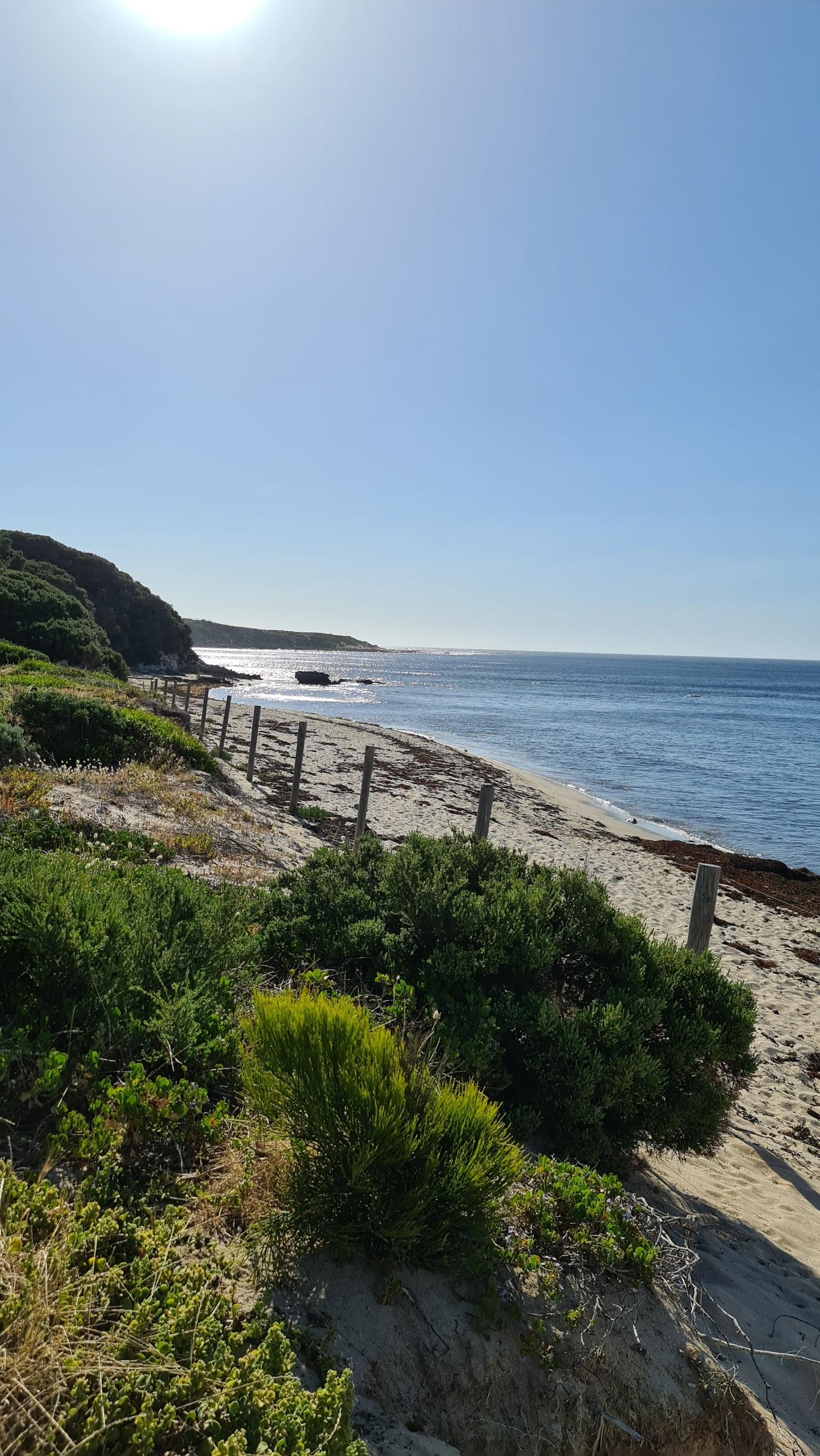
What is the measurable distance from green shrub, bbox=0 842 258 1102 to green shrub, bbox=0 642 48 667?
67.2 feet

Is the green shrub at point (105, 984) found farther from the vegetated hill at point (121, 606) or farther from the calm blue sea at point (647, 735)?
the vegetated hill at point (121, 606)

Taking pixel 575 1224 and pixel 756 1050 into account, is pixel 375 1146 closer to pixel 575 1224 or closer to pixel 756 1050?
pixel 575 1224

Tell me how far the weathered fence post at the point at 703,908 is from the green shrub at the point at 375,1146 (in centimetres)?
436

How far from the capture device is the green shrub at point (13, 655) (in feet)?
73.3

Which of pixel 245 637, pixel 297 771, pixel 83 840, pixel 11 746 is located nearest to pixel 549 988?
pixel 83 840

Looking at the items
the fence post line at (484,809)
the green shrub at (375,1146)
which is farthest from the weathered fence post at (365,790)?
the green shrub at (375,1146)

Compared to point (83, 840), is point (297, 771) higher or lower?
lower

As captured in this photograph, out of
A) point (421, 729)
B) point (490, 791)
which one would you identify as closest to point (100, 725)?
point (490, 791)

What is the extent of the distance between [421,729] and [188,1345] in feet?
128

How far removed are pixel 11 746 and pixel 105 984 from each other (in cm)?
728

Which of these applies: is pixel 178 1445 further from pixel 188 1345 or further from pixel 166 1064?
pixel 166 1064

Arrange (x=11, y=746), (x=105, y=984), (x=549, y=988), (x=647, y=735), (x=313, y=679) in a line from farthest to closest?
1. (x=313, y=679)
2. (x=647, y=735)
3. (x=11, y=746)
4. (x=549, y=988)
5. (x=105, y=984)

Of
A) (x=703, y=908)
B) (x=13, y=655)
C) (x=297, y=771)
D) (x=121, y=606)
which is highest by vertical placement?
(x=121, y=606)

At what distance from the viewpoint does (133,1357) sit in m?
1.93
